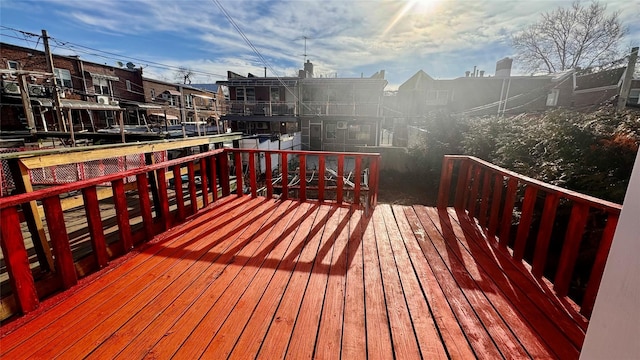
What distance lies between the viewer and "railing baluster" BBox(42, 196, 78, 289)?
1667mm

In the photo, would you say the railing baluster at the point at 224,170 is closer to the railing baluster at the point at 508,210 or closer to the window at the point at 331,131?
the railing baluster at the point at 508,210

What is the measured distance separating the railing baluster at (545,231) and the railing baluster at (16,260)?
3.59 metres

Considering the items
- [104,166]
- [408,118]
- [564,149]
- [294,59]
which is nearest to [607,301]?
[564,149]

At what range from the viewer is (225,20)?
21.9ft

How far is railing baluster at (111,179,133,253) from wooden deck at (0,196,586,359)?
0.14 meters

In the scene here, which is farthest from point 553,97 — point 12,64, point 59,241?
point 12,64

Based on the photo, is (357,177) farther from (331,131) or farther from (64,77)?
(64,77)

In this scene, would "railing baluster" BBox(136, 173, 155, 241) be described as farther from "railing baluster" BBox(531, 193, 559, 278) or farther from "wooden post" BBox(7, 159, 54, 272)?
"railing baluster" BBox(531, 193, 559, 278)

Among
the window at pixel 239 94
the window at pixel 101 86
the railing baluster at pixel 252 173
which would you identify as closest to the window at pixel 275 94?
the window at pixel 239 94

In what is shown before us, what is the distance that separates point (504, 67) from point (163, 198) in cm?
2327

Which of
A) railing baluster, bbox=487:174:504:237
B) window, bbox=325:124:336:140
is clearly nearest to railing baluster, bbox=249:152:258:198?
railing baluster, bbox=487:174:504:237

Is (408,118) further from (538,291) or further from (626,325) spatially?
(626,325)

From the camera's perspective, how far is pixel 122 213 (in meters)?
2.17

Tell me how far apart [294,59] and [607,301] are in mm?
19998
